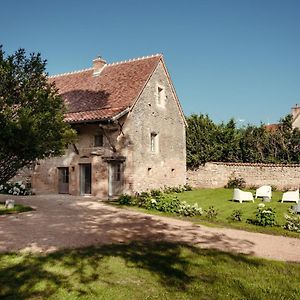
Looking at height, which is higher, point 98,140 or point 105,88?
point 105,88

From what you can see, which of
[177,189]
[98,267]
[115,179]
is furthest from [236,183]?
[98,267]

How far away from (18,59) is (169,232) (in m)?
7.01

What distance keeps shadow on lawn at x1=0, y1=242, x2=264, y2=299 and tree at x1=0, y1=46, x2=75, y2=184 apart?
12.0ft

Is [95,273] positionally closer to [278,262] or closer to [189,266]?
[189,266]

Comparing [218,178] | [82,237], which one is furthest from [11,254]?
[218,178]

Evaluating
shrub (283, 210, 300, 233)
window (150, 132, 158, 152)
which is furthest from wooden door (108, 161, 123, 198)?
shrub (283, 210, 300, 233)

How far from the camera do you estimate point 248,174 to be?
24156 mm

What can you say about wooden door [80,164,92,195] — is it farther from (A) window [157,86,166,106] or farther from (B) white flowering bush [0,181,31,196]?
(A) window [157,86,166,106]

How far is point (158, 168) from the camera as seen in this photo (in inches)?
858

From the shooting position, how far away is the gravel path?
8.42 meters

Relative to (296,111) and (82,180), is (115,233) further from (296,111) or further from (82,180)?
(296,111)

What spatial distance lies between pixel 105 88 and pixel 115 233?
13.2 m

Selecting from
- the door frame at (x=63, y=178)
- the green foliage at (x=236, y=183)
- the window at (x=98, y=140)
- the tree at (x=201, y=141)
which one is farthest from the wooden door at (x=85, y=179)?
the green foliage at (x=236, y=183)

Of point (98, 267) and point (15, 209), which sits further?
point (15, 209)
